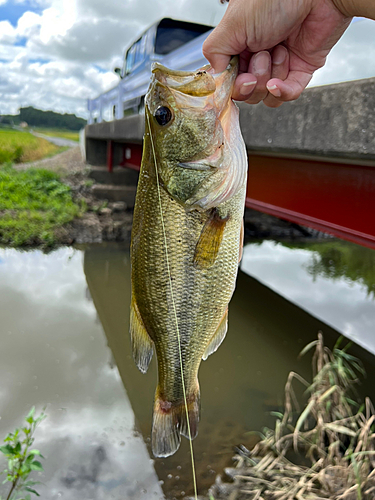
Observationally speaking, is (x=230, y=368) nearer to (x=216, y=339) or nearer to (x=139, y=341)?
(x=216, y=339)

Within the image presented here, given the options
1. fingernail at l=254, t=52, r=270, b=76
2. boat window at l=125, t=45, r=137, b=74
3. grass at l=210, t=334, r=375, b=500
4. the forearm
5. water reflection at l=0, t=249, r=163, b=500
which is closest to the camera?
the forearm

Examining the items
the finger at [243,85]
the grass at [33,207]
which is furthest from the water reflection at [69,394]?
the finger at [243,85]

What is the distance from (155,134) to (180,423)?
125 cm

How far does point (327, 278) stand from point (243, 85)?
26.5 feet

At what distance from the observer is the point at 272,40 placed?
1578 millimetres

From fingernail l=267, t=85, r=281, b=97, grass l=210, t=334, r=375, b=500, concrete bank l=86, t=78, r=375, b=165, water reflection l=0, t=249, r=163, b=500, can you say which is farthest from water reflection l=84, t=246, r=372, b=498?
fingernail l=267, t=85, r=281, b=97

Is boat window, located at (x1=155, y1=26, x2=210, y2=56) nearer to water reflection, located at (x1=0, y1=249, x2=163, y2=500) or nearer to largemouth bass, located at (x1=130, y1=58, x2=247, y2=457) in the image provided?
water reflection, located at (x1=0, y1=249, x2=163, y2=500)

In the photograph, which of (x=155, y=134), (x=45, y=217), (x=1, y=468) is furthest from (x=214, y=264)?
(x=45, y=217)

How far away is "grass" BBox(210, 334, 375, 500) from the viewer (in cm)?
294

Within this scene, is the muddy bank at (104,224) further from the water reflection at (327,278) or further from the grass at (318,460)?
the grass at (318,460)

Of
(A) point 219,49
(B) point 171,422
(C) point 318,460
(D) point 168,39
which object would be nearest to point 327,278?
(C) point 318,460

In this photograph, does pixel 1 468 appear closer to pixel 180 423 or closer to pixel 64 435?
pixel 64 435

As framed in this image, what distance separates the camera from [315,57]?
1.81 meters

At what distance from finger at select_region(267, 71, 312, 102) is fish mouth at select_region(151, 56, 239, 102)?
0.17 m
